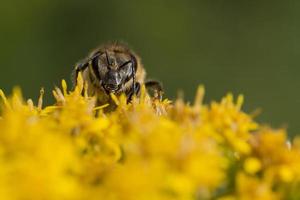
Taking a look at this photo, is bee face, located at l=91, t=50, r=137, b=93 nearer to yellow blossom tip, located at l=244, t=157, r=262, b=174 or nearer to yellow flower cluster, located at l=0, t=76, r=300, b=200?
yellow flower cluster, located at l=0, t=76, r=300, b=200

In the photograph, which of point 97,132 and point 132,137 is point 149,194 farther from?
point 97,132

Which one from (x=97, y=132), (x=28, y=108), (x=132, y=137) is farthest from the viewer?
(x=28, y=108)

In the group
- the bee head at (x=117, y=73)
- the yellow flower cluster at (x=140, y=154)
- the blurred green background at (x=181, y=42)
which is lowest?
the yellow flower cluster at (x=140, y=154)

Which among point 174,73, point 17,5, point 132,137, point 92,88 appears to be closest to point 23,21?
point 17,5

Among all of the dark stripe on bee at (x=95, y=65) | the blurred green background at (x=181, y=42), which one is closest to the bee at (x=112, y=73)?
the dark stripe on bee at (x=95, y=65)

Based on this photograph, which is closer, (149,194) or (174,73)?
(149,194)

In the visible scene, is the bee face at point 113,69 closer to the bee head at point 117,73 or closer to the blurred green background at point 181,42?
the bee head at point 117,73

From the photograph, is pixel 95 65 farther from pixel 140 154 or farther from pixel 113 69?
pixel 140 154
